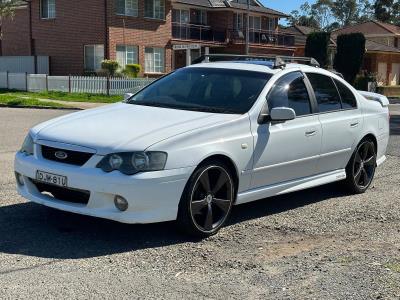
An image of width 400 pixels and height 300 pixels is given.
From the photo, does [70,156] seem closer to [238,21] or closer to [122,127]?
[122,127]

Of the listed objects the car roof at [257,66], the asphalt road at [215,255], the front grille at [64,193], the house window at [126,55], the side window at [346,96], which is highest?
the house window at [126,55]

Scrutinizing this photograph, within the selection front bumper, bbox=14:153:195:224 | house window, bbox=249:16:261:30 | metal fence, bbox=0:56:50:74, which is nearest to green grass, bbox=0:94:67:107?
metal fence, bbox=0:56:50:74

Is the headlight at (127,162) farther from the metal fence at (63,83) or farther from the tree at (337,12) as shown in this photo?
the tree at (337,12)

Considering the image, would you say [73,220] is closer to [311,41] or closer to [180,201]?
[180,201]

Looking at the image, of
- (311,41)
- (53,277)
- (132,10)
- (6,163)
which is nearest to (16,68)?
(132,10)

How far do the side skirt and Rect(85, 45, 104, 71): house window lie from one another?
2926cm

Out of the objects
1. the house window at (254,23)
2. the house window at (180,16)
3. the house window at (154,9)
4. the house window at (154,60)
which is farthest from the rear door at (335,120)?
the house window at (254,23)

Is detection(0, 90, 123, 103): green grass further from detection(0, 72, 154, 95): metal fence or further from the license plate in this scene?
the license plate

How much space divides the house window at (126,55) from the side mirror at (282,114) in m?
29.7

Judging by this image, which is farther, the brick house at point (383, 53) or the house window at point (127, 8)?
the brick house at point (383, 53)

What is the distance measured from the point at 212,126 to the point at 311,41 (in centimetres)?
3849

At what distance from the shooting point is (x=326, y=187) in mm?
8281

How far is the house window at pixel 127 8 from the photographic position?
1379 inches

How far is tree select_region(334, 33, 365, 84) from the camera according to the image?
41.1m
